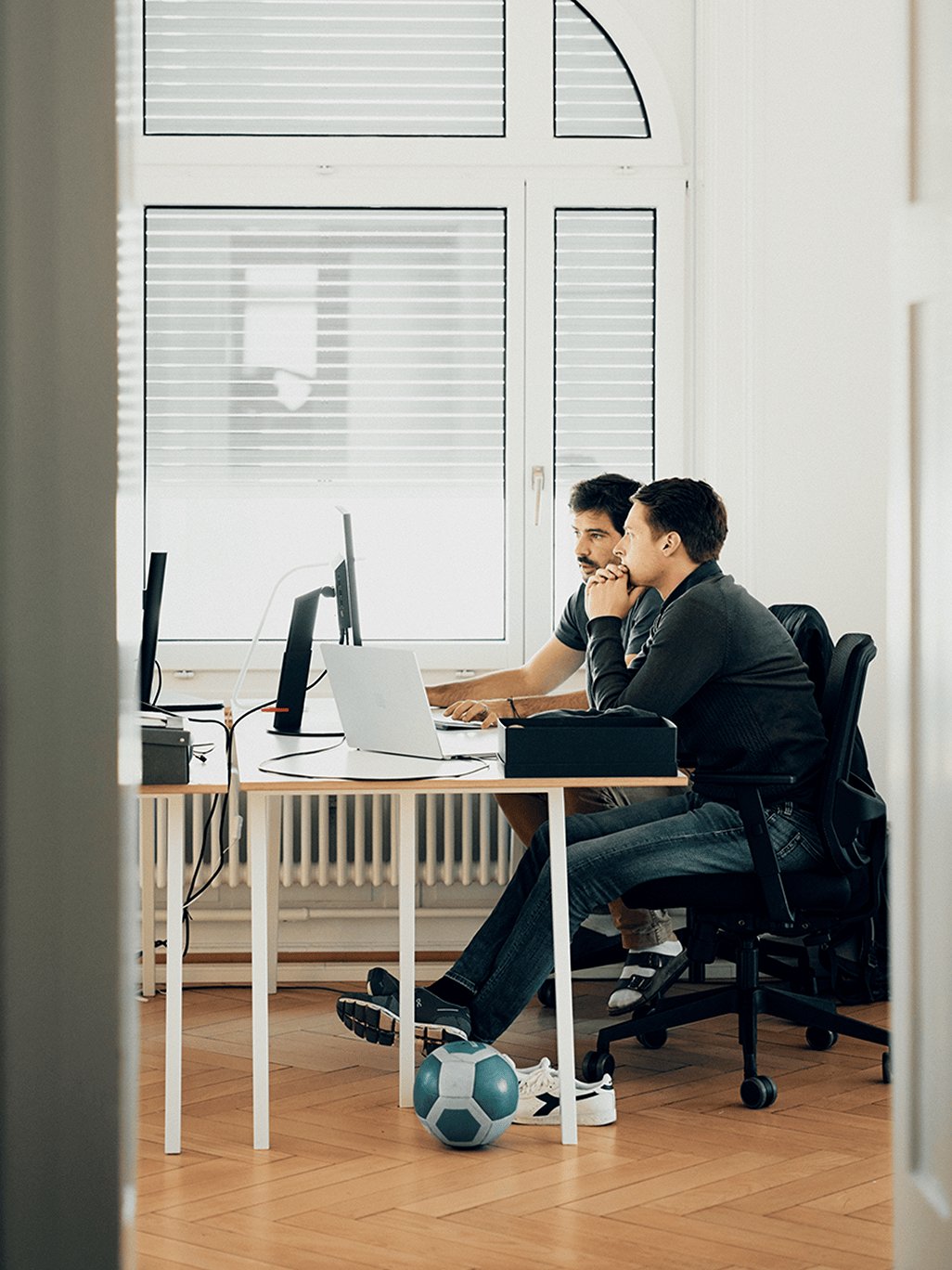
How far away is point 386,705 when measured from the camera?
129 inches

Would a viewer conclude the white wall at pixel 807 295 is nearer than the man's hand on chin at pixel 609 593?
No

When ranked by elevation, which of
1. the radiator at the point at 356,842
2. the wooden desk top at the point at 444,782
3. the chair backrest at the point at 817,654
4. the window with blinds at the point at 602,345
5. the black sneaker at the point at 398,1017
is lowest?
the black sneaker at the point at 398,1017

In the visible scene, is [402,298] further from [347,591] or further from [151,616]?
[151,616]

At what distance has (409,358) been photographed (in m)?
4.66

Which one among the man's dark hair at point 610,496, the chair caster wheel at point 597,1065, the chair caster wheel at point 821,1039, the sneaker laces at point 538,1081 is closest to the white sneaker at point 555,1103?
the sneaker laces at point 538,1081

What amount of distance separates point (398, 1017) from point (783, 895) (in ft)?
2.78

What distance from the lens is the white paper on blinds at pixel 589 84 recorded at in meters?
4.62

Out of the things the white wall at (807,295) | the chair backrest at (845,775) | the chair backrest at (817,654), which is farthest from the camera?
the white wall at (807,295)

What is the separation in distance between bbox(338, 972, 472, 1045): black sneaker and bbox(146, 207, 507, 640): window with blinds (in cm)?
158

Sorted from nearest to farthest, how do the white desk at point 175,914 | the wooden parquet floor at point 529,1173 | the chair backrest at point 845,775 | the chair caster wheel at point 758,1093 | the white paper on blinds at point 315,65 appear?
the wooden parquet floor at point 529,1173 → the white desk at point 175,914 → the chair caster wheel at point 758,1093 → the chair backrest at point 845,775 → the white paper on blinds at point 315,65

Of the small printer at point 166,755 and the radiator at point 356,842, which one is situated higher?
the small printer at point 166,755

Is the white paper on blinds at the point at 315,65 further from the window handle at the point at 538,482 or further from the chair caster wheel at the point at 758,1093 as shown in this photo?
the chair caster wheel at the point at 758,1093

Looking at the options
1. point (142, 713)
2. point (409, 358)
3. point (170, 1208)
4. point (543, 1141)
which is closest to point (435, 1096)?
point (543, 1141)

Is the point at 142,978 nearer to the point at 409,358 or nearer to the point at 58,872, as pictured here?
the point at 409,358
